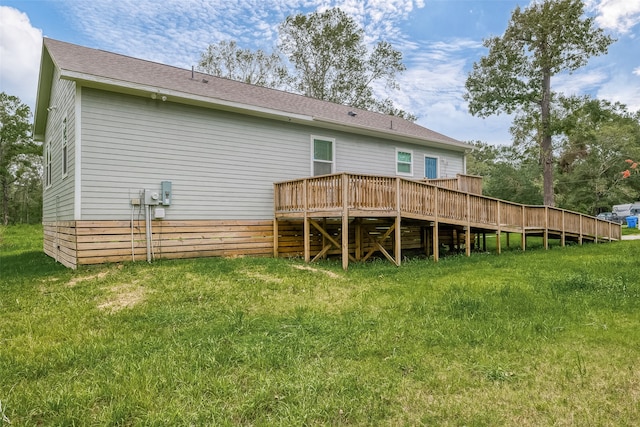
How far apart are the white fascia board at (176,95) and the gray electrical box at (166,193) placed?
1966mm

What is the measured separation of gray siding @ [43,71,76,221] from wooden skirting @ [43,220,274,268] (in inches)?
17.1

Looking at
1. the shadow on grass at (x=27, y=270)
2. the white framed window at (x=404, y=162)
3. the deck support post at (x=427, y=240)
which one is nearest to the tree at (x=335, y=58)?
the white framed window at (x=404, y=162)

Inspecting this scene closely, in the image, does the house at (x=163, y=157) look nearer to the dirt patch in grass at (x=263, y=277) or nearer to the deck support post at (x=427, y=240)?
the dirt patch in grass at (x=263, y=277)

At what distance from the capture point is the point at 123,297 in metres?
5.43

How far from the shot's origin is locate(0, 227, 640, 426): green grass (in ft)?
8.25

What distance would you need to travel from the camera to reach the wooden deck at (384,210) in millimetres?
8078

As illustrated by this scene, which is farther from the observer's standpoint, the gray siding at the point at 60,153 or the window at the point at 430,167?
the window at the point at 430,167

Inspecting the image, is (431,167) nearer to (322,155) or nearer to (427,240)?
(427,240)

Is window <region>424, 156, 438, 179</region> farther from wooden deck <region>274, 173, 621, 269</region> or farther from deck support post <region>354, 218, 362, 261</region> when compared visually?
deck support post <region>354, 218, 362, 261</region>

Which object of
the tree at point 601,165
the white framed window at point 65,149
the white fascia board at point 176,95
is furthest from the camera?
the tree at point 601,165

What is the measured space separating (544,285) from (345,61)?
22.7 metres

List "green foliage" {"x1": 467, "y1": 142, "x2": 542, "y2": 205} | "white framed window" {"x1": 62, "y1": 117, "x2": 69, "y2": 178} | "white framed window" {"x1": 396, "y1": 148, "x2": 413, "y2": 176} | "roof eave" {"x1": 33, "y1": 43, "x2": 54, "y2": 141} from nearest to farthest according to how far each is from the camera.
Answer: "white framed window" {"x1": 62, "y1": 117, "x2": 69, "y2": 178}, "roof eave" {"x1": 33, "y1": 43, "x2": 54, "y2": 141}, "white framed window" {"x1": 396, "y1": 148, "x2": 413, "y2": 176}, "green foliage" {"x1": 467, "y1": 142, "x2": 542, "y2": 205}

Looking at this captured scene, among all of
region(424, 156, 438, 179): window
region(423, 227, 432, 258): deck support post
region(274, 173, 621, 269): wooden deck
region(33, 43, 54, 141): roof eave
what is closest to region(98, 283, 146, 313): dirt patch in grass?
region(274, 173, 621, 269): wooden deck

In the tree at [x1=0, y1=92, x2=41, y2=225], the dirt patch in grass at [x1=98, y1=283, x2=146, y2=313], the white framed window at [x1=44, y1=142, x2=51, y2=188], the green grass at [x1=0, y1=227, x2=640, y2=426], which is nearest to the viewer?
the green grass at [x1=0, y1=227, x2=640, y2=426]
